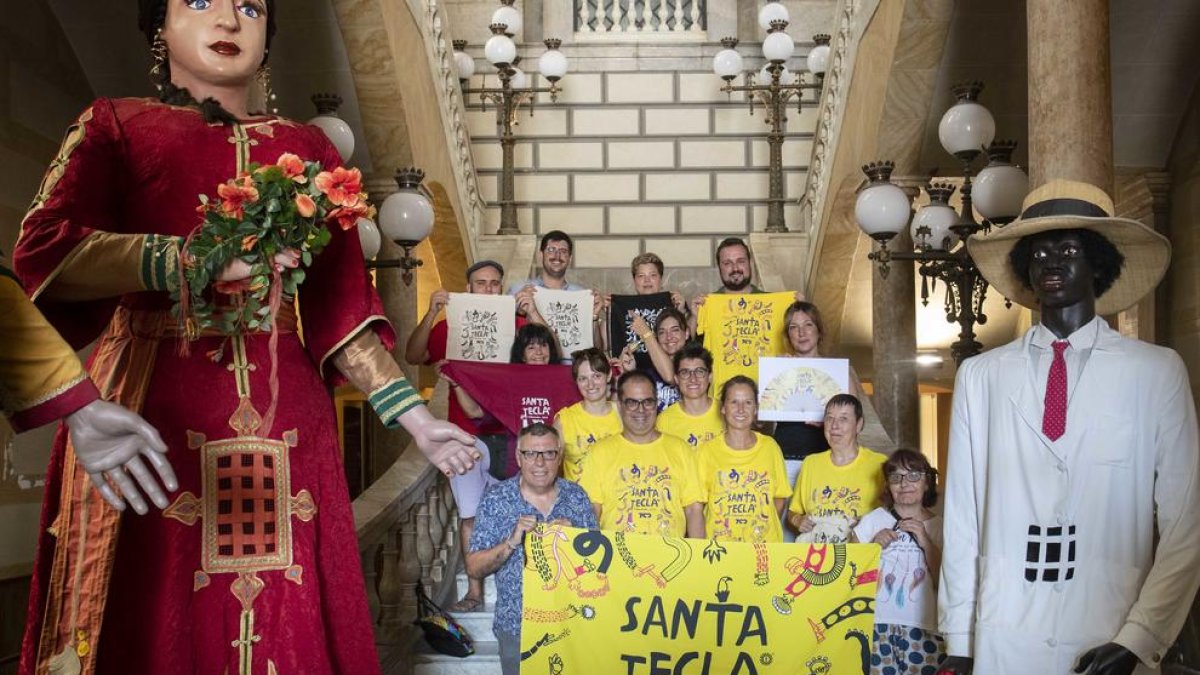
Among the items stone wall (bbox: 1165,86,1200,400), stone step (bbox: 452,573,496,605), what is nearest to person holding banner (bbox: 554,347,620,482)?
stone step (bbox: 452,573,496,605)

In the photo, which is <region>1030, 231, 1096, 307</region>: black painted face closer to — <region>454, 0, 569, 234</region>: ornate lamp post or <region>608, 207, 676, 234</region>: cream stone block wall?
<region>454, 0, 569, 234</region>: ornate lamp post

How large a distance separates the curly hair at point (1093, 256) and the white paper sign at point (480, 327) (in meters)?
4.43

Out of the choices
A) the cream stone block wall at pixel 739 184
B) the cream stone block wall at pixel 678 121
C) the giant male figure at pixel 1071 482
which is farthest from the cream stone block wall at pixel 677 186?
the giant male figure at pixel 1071 482

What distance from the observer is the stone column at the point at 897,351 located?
10352mm

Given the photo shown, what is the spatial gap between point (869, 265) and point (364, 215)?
1172cm

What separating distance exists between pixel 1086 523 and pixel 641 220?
38.8 ft

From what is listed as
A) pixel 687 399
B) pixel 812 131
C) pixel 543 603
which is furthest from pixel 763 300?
pixel 812 131

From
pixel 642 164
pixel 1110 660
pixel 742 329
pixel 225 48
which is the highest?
pixel 642 164

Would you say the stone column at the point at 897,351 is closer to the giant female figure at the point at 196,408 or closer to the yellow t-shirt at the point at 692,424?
the yellow t-shirt at the point at 692,424

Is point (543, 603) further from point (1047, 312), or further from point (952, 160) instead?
point (952, 160)

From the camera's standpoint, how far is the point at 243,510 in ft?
9.20

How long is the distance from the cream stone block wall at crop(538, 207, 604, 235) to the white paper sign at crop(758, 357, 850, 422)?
8228mm

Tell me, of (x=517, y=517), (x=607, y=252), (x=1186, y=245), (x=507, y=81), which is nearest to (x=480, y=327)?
(x=517, y=517)

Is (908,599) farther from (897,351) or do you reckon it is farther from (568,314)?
(897,351)
